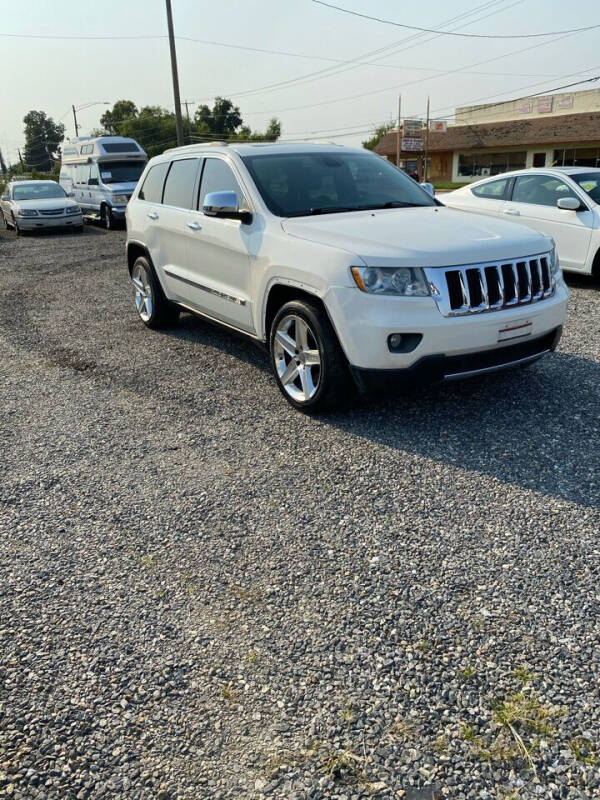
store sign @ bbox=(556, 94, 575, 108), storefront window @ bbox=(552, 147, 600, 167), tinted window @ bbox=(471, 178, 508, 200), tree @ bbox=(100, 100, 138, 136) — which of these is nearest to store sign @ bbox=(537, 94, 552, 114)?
store sign @ bbox=(556, 94, 575, 108)

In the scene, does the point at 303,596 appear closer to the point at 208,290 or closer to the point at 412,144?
the point at 208,290

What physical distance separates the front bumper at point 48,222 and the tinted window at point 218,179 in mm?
14990

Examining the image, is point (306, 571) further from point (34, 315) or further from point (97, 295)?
point (97, 295)

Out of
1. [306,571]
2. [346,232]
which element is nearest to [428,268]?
[346,232]

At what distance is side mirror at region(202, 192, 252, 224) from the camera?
16.6ft

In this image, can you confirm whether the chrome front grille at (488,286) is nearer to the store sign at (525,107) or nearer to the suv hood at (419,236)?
the suv hood at (419,236)

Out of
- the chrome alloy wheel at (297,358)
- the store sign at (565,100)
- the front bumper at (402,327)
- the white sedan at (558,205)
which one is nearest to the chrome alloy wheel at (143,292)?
the chrome alloy wheel at (297,358)

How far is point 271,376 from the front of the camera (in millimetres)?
5977

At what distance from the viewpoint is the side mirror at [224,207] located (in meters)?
5.07

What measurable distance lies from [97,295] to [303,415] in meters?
6.30

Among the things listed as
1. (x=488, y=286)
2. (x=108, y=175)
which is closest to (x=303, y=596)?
(x=488, y=286)

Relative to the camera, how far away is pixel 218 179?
5.82 m

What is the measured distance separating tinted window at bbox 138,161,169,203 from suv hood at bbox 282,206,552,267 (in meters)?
2.53

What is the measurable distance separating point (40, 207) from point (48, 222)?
0.47 meters
